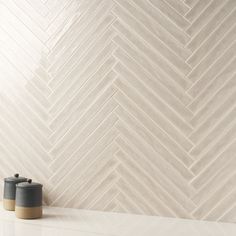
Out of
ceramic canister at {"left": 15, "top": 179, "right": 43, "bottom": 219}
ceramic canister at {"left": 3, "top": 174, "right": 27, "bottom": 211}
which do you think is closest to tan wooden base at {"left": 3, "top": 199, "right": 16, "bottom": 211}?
ceramic canister at {"left": 3, "top": 174, "right": 27, "bottom": 211}

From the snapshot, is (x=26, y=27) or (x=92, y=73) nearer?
(x=92, y=73)

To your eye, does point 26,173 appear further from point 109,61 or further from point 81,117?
point 109,61

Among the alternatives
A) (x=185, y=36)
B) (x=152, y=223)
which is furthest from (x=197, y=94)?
(x=152, y=223)

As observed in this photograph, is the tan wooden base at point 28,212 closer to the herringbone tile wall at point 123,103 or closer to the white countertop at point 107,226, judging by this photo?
the white countertop at point 107,226

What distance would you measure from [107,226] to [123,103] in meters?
0.48

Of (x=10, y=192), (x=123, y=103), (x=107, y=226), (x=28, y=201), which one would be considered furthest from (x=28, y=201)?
(x=123, y=103)

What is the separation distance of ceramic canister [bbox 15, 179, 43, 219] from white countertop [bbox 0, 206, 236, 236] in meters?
0.03

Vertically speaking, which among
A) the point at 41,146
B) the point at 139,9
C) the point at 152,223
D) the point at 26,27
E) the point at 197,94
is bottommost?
the point at 41,146

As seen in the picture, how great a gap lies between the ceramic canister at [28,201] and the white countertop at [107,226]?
0.03 m

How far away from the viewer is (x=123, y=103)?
149cm

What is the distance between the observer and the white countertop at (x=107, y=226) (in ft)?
3.92

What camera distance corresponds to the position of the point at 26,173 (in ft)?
5.51

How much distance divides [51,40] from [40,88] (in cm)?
22

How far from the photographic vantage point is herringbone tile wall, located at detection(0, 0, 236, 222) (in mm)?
1334
